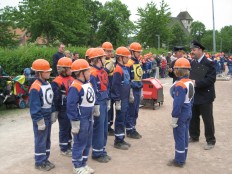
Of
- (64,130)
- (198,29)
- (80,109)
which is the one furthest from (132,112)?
(198,29)

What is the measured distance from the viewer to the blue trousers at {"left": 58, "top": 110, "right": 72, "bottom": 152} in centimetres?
637

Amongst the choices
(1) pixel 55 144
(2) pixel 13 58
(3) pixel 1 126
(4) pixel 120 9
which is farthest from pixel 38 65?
(4) pixel 120 9

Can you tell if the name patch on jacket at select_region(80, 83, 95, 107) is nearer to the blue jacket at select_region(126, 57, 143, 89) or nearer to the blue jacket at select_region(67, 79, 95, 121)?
the blue jacket at select_region(67, 79, 95, 121)

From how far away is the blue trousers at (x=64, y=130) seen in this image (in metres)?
6.37

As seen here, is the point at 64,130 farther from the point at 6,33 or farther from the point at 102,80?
the point at 6,33

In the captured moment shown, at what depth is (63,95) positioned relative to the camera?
20.5ft

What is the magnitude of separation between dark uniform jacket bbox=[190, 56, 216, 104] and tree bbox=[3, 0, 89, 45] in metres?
20.7

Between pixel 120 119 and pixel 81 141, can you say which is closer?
pixel 81 141

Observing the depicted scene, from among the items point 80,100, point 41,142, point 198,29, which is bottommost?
point 41,142

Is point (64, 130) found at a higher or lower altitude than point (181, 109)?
lower

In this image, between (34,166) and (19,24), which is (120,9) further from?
(34,166)

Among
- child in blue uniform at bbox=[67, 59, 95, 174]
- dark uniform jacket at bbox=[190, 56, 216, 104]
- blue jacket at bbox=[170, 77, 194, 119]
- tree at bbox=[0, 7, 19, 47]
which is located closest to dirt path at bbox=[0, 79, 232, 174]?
child in blue uniform at bbox=[67, 59, 95, 174]

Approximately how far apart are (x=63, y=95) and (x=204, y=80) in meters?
3.18

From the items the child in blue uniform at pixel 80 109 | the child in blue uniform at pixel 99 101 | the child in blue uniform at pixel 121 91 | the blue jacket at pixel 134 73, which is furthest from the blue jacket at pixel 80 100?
the blue jacket at pixel 134 73
